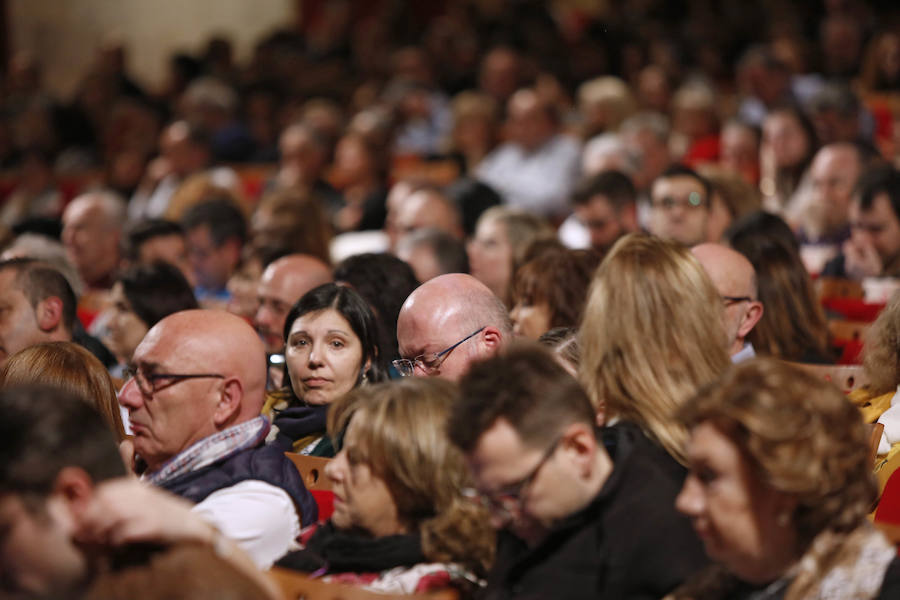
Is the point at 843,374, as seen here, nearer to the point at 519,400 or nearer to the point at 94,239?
the point at 519,400

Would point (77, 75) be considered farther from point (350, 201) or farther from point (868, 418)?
point (868, 418)

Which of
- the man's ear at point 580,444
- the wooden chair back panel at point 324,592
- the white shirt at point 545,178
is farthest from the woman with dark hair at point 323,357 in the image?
the white shirt at point 545,178

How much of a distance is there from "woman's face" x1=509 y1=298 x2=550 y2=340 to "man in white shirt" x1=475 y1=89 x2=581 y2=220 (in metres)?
3.78

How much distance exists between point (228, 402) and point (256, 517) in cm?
33

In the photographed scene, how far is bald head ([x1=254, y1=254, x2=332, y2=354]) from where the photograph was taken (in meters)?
3.95

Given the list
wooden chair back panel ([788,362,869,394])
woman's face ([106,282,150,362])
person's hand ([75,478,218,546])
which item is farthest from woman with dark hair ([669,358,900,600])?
woman's face ([106,282,150,362])

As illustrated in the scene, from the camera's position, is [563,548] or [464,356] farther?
[464,356]

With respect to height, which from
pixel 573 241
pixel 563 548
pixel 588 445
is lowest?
pixel 573 241

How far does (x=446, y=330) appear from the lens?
9.55ft

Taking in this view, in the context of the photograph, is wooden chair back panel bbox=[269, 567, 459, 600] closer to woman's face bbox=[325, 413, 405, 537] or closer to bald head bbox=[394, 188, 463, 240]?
woman's face bbox=[325, 413, 405, 537]

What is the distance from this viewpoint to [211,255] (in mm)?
5750

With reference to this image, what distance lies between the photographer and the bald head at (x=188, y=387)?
8.53 feet

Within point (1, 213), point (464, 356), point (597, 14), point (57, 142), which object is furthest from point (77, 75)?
point (464, 356)

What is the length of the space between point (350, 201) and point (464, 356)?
178 inches
